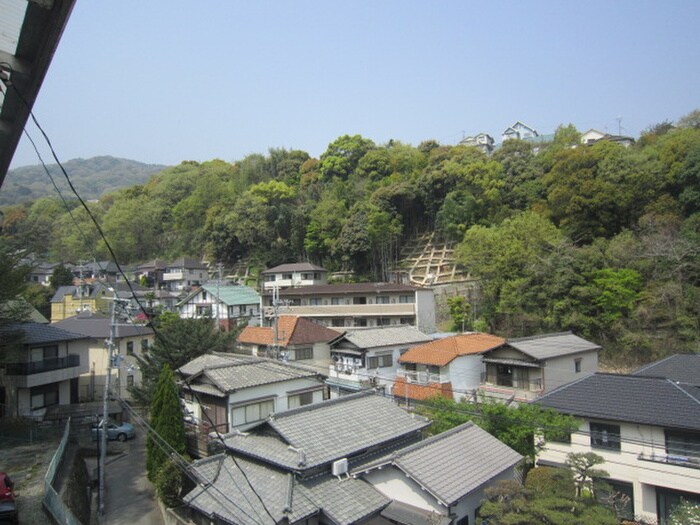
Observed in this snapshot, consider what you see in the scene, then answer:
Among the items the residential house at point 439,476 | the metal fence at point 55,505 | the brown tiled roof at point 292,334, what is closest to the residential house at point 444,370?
the brown tiled roof at point 292,334

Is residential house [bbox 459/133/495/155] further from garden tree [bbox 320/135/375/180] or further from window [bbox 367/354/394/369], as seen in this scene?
window [bbox 367/354/394/369]

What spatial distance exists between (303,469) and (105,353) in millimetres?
22405

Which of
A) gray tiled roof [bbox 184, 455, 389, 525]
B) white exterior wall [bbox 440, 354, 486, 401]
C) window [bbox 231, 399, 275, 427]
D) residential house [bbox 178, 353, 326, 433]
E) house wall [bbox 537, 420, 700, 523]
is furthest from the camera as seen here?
white exterior wall [bbox 440, 354, 486, 401]

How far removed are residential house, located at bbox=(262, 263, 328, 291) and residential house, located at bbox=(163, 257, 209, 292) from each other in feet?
38.4

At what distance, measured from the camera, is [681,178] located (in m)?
27.1

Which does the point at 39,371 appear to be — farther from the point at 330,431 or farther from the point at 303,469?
the point at 303,469

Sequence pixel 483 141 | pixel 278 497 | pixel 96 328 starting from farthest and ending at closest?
1. pixel 483 141
2. pixel 96 328
3. pixel 278 497

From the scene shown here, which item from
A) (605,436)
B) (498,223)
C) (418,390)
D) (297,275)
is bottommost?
(418,390)

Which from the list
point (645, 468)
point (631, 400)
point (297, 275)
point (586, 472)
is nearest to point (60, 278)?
point (297, 275)

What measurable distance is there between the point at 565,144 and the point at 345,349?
99.9ft

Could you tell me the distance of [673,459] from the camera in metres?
12.8

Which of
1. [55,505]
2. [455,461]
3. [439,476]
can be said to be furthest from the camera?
[455,461]

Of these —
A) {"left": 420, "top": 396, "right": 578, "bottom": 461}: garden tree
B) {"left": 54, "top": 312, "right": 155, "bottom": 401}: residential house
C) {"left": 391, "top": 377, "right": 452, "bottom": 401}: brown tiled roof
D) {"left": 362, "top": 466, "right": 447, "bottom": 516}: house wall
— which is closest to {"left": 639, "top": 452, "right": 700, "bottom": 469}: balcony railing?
{"left": 420, "top": 396, "right": 578, "bottom": 461}: garden tree

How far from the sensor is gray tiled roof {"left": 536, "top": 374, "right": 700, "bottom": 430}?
43.3 feet
